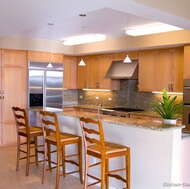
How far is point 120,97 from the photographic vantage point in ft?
23.0

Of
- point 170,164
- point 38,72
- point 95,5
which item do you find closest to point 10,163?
point 38,72

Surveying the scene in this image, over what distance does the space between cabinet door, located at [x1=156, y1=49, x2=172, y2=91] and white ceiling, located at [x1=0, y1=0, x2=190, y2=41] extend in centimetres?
120

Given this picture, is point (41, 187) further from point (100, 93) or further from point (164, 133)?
point (100, 93)

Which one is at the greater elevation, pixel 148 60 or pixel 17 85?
pixel 148 60

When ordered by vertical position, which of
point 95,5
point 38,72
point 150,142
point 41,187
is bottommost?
point 41,187

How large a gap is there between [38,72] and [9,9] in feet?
11.4

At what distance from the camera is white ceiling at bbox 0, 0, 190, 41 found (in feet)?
9.40

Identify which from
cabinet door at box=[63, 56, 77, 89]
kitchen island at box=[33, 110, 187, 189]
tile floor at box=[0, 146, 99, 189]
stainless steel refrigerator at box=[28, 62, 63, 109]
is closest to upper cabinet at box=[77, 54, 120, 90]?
cabinet door at box=[63, 56, 77, 89]

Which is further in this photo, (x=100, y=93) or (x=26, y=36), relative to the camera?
(x=100, y=93)

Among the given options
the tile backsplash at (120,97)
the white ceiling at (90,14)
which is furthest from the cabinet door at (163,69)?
the white ceiling at (90,14)

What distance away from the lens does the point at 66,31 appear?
5605 millimetres

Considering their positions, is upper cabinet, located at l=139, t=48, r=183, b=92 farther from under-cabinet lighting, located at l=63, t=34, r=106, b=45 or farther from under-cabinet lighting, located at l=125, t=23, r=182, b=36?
under-cabinet lighting, located at l=63, t=34, r=106, b=45

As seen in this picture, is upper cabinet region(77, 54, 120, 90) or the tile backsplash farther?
upper cabinet region(77, 54, 120, 90)

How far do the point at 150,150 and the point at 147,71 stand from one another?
303 cm
